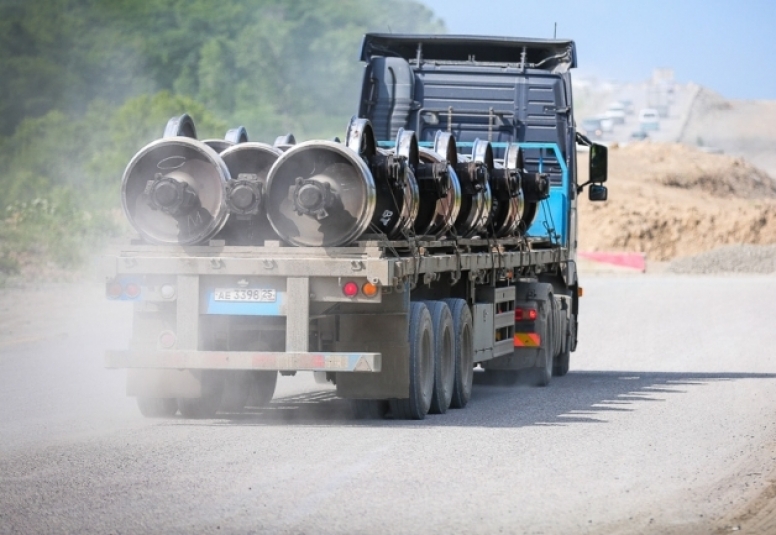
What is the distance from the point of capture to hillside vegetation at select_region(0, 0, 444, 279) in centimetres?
5522

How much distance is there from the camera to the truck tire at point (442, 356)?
1374 centimetres

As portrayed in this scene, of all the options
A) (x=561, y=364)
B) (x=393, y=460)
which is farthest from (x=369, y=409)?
(x=561, y=364)

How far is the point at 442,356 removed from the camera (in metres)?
14.0

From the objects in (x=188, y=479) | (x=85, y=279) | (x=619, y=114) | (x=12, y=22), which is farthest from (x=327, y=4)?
(x=188, y=479)

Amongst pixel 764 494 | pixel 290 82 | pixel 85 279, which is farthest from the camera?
pixel 290 82

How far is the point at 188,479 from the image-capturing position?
375 inches

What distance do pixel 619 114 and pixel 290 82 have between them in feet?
136

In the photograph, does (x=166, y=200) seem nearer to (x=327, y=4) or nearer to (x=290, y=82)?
(x=290, y=82)

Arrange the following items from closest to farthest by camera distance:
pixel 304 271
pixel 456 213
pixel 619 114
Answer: pixel 304 271
pixel 456 213
pixel 619 114

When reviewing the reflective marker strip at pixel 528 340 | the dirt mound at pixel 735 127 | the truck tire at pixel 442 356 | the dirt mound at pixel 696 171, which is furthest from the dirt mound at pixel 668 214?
the truck tire at pixel 442 356

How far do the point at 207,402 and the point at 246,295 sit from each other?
1390mm

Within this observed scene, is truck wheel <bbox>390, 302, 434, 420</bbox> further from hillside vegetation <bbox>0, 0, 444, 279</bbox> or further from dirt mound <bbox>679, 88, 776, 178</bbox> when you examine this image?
dirt mound <bbox>679, 88, 776, 178</bbox>

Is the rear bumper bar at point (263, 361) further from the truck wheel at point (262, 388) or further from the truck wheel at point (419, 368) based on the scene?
the truck wheel at point (262, 388)

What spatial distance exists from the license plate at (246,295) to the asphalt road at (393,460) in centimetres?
104
